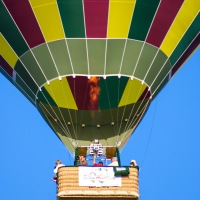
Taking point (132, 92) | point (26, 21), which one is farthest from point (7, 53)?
point (132, 92)

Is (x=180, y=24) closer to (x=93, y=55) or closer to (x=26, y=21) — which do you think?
(x=93, y=55)

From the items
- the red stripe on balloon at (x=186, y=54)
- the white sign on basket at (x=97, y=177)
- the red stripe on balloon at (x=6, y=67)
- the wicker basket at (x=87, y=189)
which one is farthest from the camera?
the red stripe on balloon at (x=186, y=54)

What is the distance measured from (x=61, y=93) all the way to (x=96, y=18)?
52.3 inches

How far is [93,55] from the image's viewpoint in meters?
Answer: 13.6

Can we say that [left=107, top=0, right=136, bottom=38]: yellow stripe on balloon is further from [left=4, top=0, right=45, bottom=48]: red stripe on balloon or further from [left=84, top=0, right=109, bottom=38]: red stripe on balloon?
[left=4, top=0, right=45, bottom=48]: red stripe on balloon

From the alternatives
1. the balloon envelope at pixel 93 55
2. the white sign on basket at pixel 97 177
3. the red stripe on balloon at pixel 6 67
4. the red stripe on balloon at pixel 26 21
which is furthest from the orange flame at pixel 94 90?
the white sign on basket at pixel 97 177

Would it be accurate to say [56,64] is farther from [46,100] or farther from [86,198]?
[86,198]

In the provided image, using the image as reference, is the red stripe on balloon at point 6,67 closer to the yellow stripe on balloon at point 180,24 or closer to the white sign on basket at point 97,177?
the yellow stripe on balloon at point 180,24

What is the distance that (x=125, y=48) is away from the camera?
13664 mm

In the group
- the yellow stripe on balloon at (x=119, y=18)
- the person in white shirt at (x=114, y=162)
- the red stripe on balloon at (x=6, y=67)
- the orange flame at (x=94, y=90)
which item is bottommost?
the person in white shirt at (x=114, y=162)

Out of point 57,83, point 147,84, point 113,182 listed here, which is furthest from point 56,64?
point 113,182

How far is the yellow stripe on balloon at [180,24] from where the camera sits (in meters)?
13.9

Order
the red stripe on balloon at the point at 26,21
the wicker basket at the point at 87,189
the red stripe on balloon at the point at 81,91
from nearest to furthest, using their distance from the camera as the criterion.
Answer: the wicker basket at the point at 87,189 → the red stripe on balloon at the point at 26,21 → the red stripe on balloon at the point at 81,91

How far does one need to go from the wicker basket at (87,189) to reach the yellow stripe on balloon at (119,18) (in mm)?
2407
